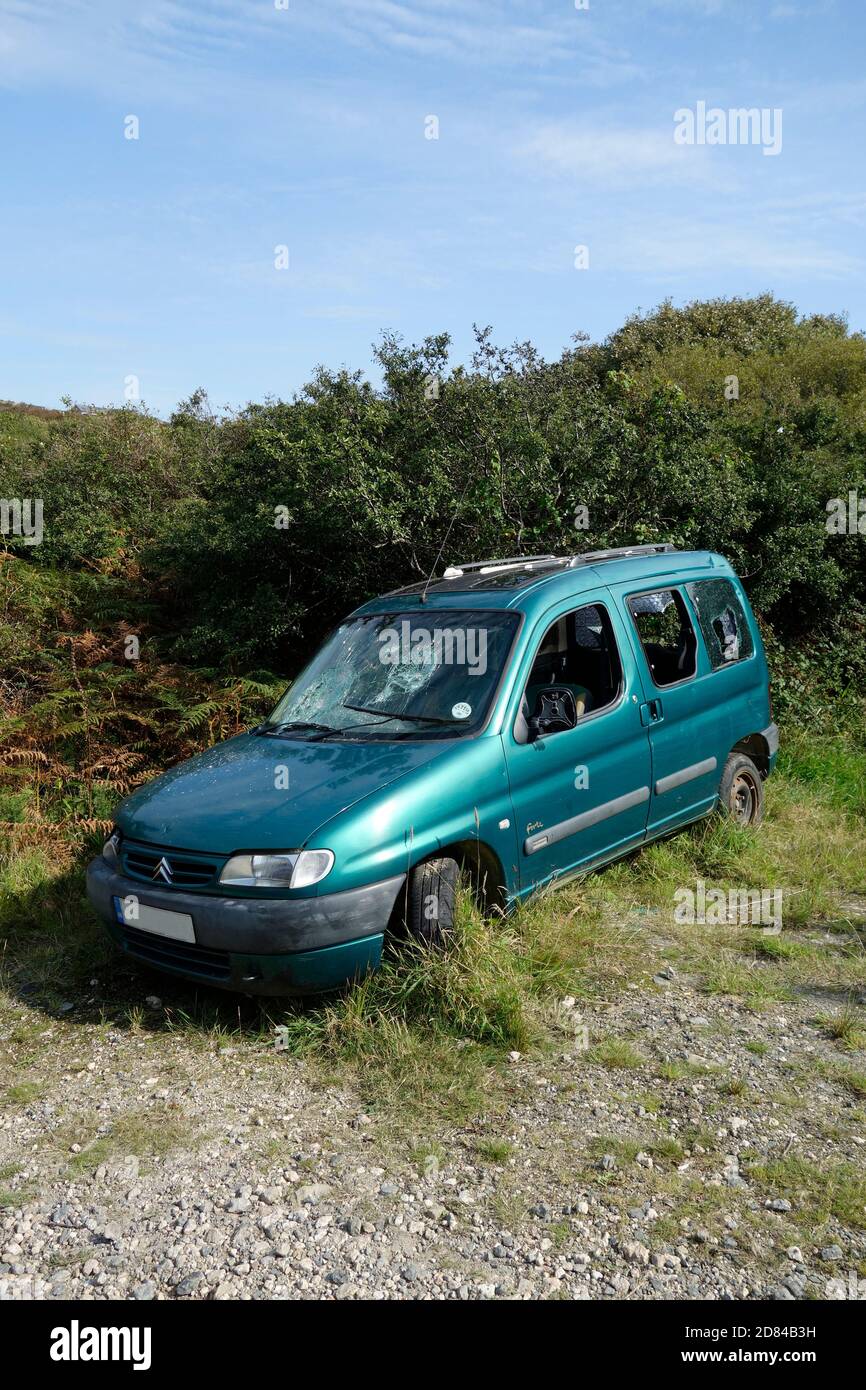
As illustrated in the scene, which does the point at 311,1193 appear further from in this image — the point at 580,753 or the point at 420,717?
the point at 580,753

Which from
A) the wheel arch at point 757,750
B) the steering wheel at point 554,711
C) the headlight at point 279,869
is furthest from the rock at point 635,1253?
the wheel arch at point 757,750

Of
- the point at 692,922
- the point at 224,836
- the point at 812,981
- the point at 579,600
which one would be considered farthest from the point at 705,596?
the point at 224,836

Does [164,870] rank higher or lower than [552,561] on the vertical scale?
lower

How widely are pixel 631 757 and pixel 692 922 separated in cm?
95

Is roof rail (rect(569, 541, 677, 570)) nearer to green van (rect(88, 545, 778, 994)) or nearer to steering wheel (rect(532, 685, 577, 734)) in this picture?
green van (rect(88, 545, 778, 994))

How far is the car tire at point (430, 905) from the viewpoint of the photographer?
14.5 feet

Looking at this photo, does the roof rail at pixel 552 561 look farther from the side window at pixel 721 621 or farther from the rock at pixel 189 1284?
the rock at pixel 189 1284

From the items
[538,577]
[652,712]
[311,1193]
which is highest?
[538,577]

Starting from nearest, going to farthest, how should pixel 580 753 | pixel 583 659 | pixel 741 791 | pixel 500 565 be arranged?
1. pixel 580 753
2. pixel 583 659
3. pixel 500 565
4. pixel 741 791

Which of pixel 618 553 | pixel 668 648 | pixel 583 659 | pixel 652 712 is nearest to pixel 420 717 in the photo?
pixel 583 659

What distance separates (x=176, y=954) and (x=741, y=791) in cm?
403

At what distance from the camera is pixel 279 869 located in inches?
163

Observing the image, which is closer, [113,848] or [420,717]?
[113,848]

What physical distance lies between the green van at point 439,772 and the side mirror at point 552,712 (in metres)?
0.01
